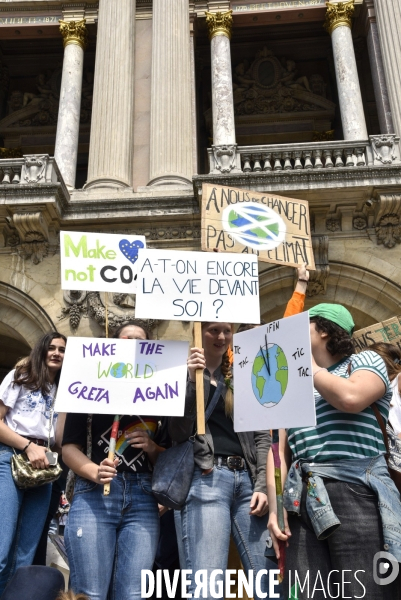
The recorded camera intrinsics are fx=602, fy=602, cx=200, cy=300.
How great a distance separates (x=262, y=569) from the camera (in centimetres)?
333

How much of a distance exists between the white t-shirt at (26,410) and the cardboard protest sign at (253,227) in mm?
1667

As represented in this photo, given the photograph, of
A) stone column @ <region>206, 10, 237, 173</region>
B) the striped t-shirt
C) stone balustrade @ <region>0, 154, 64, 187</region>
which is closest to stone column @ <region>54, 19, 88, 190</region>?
stone balustrade @ <region>0, 154, 64, 187</region>

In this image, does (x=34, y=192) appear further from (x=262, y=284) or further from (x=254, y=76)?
(x=254, y=76)

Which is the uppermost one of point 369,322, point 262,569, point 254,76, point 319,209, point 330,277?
point 254,76

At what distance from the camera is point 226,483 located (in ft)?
11.5

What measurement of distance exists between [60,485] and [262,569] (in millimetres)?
1862

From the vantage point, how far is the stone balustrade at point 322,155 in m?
10.5

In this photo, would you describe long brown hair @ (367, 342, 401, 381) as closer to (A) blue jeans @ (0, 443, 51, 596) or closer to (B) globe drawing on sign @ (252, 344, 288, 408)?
(B) globe drawing on sign @ (252, 344, 288, 408)

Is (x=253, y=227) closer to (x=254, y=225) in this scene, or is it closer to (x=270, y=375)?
(x=254, y=225)

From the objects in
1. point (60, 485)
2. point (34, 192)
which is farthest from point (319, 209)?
point (60, 485)

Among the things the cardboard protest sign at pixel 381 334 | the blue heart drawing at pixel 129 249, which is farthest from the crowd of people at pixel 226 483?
the cardboard protest sign at pixel 381 334

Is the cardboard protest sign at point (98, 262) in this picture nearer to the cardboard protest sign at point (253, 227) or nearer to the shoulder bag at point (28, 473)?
the cardboard protest sign at point (253, 227)

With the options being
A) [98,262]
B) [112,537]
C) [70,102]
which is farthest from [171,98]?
[112,537]

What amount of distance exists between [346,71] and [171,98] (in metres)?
3.62
